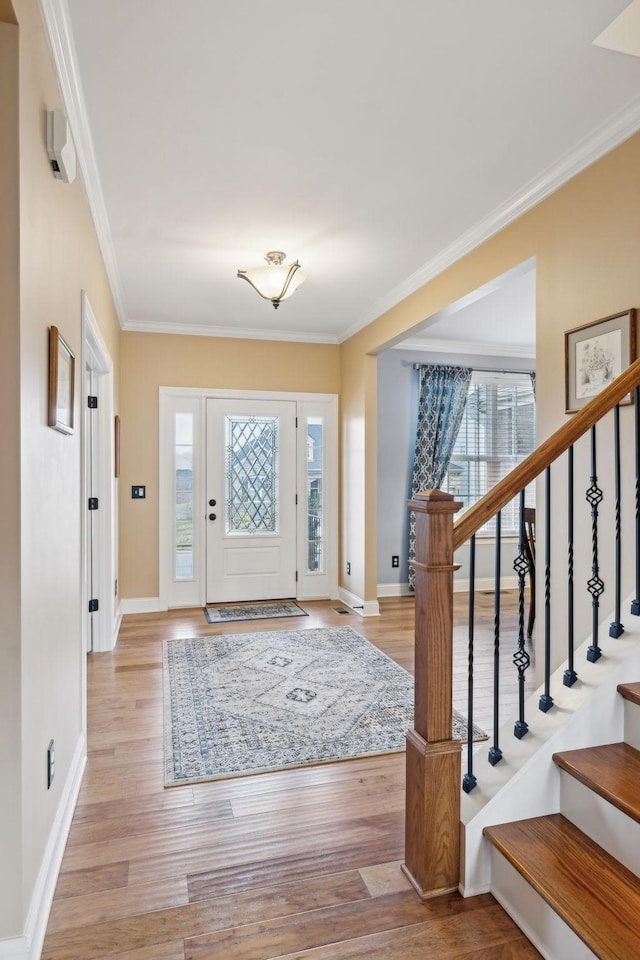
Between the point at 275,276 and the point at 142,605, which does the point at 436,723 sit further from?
the point at 142,605

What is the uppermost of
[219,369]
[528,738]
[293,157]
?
[293,157]

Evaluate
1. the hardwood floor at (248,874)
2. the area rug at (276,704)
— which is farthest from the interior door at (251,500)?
the hardwood floor at (248,874)

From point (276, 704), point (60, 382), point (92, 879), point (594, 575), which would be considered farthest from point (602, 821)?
point (60, 382)

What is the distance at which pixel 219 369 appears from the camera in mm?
5465

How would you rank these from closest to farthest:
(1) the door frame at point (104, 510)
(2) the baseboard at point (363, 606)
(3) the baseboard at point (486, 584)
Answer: (1) the door frame at point (104, 510), (2) the baseboard at point (363, 606), (3) the baseboard at point (486, 584)

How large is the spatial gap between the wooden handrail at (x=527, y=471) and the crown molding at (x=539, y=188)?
124 cm

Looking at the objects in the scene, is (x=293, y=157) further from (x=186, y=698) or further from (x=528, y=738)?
(x=186, y=698)

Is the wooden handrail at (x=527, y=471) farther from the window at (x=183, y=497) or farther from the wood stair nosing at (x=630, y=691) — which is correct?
the window at (x=183, y=497)

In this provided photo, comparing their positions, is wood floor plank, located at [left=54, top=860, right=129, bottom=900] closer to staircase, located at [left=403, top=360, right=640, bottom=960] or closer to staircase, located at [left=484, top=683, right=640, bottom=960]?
staircase, located at [left=403, top=360, right=640, bottom=960]

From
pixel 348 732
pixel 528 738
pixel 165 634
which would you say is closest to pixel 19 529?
pixel 528 738

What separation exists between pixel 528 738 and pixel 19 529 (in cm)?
161

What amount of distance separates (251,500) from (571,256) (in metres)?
3.68

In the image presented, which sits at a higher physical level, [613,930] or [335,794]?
[613,930]

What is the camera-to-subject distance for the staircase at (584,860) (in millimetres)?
1366
